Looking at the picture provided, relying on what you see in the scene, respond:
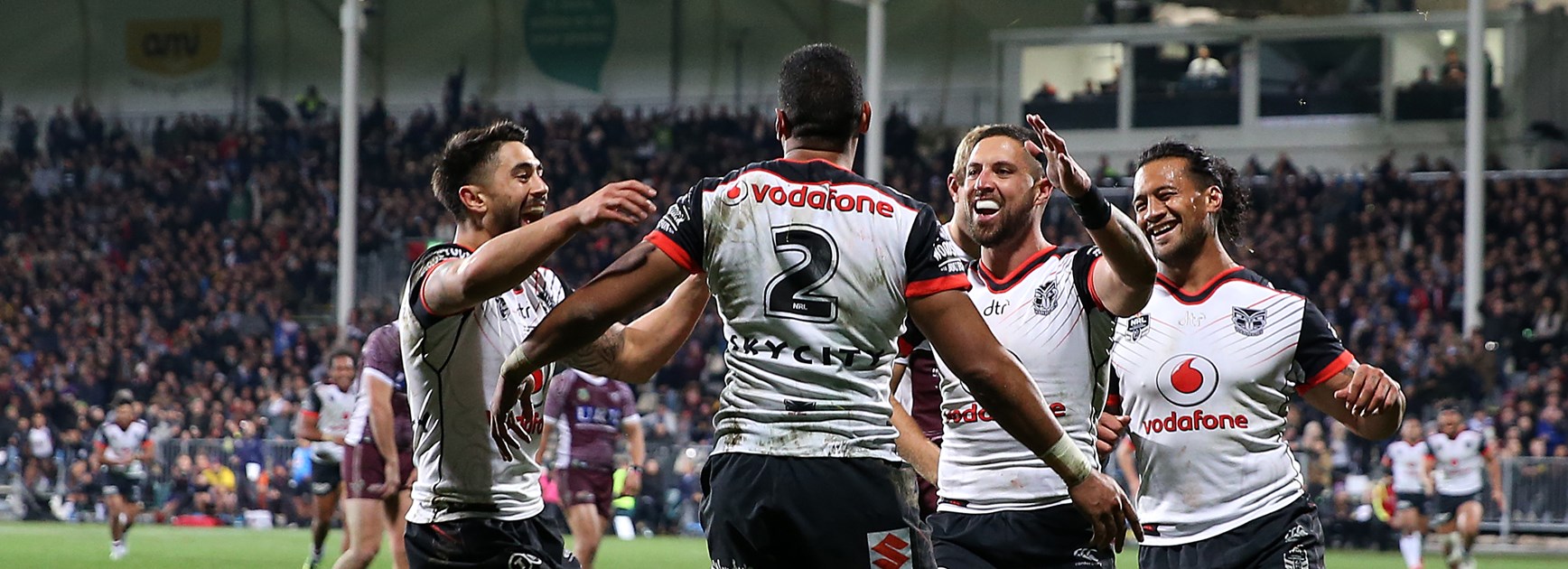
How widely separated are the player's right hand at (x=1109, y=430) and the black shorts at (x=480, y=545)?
1.76 m

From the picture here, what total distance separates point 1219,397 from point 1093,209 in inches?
54.6

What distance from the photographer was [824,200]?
14.6 ft

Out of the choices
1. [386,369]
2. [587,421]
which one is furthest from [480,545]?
[587,421]

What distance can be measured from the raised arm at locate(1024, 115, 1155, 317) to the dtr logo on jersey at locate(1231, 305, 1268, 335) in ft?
2.42

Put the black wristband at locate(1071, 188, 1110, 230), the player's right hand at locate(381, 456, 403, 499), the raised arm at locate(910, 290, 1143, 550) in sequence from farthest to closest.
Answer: the player's right hand at locate(381, 456, 403, 499) < the black wristband at locate(1071, 188, 1110, 230) < the raised arm at locate(910, 290, 1143, 550)

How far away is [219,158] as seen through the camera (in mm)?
36969

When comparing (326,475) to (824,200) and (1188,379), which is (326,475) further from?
(824,200)

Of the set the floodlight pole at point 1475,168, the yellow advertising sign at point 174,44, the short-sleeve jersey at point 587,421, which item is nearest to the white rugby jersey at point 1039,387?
the short-sleeve jersey at point 587,421

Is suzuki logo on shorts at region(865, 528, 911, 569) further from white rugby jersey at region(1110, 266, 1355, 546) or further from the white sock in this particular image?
the white sock

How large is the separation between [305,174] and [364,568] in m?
25.0

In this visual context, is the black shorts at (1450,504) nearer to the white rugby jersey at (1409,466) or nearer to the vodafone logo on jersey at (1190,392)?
the white rugby jersey at (1409,466)

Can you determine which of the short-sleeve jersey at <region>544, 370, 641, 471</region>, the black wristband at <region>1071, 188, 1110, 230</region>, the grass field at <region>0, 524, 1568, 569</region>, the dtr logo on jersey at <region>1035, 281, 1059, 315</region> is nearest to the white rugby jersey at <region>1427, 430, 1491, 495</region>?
the grass field at <region>0, 524, 1568, 569</region>

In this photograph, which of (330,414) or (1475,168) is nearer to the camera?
(330,414)

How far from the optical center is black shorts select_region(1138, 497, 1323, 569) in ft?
19.7
